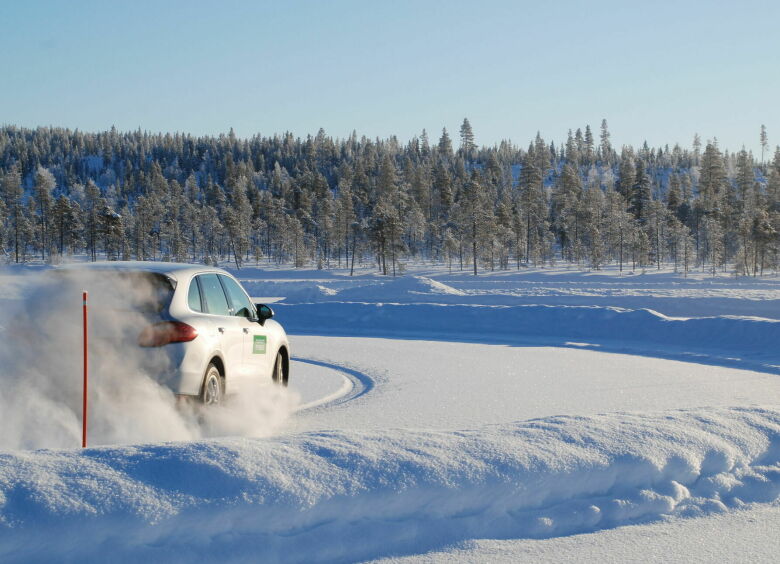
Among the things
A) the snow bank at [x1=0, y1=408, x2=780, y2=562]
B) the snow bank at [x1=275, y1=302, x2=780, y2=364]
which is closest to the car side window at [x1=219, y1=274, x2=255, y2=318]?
the snow bank at [x1=0, y1=408, x2=780, y2=562]

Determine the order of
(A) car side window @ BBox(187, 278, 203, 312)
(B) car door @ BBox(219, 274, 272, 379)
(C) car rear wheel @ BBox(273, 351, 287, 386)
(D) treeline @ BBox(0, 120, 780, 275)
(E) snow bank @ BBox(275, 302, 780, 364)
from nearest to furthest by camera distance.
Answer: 1. (A) car side window @ BBox(187, 278, 203, 312)
2. (B) car door @ BBox(219, 274, 272, 379)
3. (C) car rear wheel @ BBox(273, 351, 287, 386)
4. (E) snow bank @ BBox(275, 302, 780, 364)
5. (D) treeline @ BBox(0, 120, 780, 275)

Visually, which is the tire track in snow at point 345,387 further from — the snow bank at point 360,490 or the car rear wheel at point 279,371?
the snow bank at point 360,490

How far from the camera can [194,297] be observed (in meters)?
7.06

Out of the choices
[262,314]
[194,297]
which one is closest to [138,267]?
[194,297]

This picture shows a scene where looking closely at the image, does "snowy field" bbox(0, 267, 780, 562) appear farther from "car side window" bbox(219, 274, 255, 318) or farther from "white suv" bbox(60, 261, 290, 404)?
"car side window" bbox(219, 274, 255, 318)

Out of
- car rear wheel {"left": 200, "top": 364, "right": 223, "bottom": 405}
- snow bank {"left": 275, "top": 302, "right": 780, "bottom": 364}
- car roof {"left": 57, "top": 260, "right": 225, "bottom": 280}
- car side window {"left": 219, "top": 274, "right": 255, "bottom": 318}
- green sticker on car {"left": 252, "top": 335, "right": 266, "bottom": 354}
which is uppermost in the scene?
car roof {"left": 57, "top": 260, "right": 225, "bottom": 280}

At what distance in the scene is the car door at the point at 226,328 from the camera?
7340 millimetres

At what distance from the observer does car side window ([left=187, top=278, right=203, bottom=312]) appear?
6934 millimetres

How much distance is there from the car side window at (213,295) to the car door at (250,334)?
15cm

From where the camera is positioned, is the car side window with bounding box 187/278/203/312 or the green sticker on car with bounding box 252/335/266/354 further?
the green sticker on car with bounding box 252/335/266/354

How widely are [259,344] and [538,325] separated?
11.2 metres

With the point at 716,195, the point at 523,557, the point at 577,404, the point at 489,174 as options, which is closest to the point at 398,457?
the point at 523,557

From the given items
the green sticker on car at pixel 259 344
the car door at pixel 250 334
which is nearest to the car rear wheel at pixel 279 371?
the car door at pixel 250 334

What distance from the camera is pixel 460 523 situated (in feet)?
14.5
